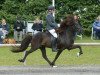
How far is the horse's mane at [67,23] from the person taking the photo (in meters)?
16.3

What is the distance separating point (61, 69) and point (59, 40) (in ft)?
9.56

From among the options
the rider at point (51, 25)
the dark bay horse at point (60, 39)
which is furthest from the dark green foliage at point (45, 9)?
the rider at point (51, 25)

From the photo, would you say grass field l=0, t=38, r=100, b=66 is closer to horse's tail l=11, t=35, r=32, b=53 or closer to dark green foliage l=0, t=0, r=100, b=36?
horse's tail l=11, t=35, r=32, b=53

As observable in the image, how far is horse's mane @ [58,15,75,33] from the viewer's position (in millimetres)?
16266

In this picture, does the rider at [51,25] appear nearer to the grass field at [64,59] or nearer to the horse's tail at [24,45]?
the horse's tail at [24,45]

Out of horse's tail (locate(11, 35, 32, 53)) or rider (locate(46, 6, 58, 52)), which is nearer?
rider (locate(46, 6, 58, 52))

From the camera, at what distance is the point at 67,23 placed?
16297 millimetres

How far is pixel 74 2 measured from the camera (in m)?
34.7

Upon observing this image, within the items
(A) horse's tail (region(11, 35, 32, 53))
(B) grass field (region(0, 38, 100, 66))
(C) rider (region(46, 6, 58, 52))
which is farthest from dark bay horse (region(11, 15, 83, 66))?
(B) grass field (region(0, 38, 100, 66))

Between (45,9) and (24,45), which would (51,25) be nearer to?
(24,45)

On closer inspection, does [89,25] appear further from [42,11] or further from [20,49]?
[20,49]

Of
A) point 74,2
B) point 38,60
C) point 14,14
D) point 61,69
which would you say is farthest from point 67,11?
point 61,69

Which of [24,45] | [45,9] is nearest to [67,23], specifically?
[24,45]

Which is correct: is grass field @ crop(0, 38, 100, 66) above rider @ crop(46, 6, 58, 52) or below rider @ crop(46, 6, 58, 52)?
below
